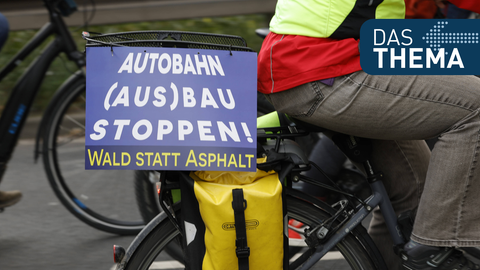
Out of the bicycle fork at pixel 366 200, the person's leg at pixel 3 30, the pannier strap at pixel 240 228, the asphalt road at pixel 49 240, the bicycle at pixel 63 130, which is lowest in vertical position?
the pannier strap at pixel 240 228

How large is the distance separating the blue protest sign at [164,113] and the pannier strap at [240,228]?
96 millimetres

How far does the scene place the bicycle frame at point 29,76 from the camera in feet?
10.5

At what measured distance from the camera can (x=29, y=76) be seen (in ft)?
10.5

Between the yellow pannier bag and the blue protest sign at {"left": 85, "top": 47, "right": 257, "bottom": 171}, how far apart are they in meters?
0.10

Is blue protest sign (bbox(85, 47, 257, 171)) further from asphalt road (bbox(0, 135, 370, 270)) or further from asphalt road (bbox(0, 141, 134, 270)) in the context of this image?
asphalt road (bbox(0, 141, 134, 270))

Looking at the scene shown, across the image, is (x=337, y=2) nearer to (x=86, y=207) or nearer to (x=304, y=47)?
(x=304, y=47)

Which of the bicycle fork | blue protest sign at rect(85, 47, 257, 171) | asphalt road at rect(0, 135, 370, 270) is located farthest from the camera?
asphalt road at rect(0, 135, 370, 270)

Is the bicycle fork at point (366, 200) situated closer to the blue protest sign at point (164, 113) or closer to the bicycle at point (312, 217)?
the bicycle at point (312, 217)

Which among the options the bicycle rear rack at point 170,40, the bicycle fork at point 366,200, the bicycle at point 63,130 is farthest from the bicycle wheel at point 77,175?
the bicycle fork at point 366,200

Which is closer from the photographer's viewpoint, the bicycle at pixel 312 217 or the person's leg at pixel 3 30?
the bicycle at pixel 312 217

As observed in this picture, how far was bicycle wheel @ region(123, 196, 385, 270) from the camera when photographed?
1.96 meters

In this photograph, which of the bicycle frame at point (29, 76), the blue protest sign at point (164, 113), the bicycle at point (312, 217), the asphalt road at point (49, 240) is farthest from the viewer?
the bicycle frame at point (29, 76)

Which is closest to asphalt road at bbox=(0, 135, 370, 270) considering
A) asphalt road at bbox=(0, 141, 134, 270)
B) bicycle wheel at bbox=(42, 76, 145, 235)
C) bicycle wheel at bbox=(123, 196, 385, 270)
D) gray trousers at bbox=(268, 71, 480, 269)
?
asphalt road at bbox=(0, 141, 134, 270)

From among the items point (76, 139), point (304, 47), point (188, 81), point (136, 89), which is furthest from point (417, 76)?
point (76, 139)
